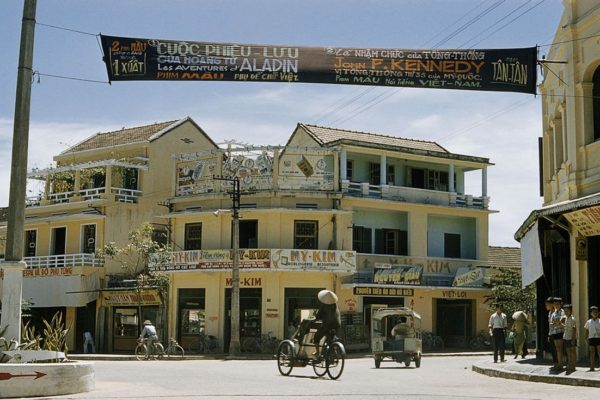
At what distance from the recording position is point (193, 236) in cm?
4566

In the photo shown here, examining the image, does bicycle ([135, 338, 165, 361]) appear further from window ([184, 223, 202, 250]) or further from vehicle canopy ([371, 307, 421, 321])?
vehicle canopy ([371, 307, 421, 321])

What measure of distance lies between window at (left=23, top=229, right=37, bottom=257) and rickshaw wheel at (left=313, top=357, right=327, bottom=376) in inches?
1429

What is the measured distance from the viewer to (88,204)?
50.6 meters

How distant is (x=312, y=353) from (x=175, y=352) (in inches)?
811

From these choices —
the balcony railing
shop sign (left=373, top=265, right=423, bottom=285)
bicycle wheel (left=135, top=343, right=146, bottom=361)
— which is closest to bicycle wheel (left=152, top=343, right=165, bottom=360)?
bicycle wheel (left=135, top=343, right=146, bottom=361)

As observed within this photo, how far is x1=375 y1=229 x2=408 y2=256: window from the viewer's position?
46.3m

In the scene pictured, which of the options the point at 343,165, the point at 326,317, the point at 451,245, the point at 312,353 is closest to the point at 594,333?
the point at 326,317

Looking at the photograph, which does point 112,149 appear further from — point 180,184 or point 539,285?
point 539,285

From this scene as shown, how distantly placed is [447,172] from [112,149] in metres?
19.8

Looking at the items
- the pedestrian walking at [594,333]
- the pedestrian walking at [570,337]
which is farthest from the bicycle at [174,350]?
the pedestrian walking at [594,333]

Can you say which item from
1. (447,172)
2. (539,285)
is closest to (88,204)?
(447,172)

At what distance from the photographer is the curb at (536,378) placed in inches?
704

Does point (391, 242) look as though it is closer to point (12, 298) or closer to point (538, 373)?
point (538, 373)

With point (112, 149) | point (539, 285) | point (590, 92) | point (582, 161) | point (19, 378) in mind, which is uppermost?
point (112, 149)
